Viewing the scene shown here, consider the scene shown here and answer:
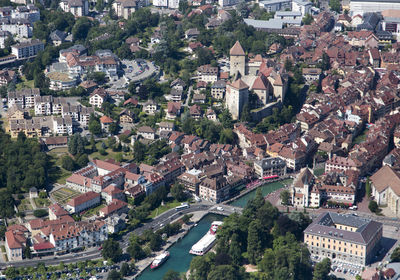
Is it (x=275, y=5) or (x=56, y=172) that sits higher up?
(x=275, y=5)

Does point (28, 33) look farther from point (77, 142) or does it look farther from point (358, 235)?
point (358, 235)

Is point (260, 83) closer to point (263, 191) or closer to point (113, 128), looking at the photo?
point (113, 128)

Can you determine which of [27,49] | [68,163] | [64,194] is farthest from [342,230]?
[27,49]

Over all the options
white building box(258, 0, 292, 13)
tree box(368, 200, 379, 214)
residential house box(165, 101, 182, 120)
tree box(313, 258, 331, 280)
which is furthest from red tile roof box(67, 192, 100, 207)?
white building box(258, 0, 292, 13)

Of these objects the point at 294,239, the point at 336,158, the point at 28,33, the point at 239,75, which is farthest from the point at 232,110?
the point at 28,33

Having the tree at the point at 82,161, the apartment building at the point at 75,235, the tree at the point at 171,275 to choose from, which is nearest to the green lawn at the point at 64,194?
the tree at the point at 82,161
